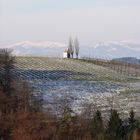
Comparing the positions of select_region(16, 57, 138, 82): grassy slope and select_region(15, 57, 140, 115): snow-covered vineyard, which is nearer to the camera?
select_region(15, 57, 140, 115): snow-covered vineyard

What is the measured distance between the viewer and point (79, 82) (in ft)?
245

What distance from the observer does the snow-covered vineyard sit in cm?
6259

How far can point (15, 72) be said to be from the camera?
75250 mm

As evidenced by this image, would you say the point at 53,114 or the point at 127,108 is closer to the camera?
the point at 53,114

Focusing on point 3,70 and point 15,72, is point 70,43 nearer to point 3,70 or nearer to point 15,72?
point 15,72

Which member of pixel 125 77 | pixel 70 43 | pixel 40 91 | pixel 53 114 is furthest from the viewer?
pixel 70 43

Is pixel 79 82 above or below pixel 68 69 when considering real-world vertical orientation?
below

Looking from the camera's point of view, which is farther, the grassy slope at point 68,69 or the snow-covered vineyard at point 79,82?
the grassy slope at point 68,69

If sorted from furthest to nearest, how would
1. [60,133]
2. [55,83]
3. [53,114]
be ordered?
[55,83] < [53,114] < [60,133]

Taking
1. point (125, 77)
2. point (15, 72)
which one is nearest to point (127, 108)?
point (15, 72)

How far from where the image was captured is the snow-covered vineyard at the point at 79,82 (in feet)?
205

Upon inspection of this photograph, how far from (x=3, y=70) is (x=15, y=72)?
33.5 ft

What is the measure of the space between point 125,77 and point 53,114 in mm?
35466

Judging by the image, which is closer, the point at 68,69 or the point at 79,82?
the point at 79,82
